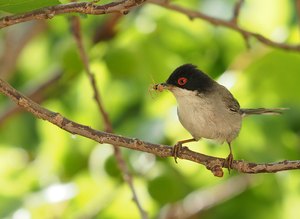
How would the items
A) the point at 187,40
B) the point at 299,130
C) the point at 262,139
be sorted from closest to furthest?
the point at 262,139 < the point at 187,40 < the point at 299,130

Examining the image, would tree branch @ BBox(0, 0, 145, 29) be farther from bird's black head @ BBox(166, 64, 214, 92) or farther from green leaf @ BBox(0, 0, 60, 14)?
bird's black head @ BBox(166, 64, 214, 92)

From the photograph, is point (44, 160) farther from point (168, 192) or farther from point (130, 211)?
point (168, 192)

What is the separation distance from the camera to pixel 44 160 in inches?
173

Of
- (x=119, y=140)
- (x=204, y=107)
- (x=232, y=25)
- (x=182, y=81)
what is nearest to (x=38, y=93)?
(x=182, y=81)

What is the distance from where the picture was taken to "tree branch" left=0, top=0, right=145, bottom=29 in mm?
2294

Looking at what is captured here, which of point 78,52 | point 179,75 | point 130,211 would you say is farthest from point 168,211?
point 78,52

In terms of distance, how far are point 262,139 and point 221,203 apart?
676 millimetres

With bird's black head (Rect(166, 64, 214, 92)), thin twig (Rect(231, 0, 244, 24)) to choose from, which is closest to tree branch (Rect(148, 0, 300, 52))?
thin twig (Rect(231, 0, 244, 24))

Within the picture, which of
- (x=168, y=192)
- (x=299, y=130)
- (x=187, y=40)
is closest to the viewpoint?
(x=168, y=192)

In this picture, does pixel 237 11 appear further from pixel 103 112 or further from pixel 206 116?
pixel 103 112

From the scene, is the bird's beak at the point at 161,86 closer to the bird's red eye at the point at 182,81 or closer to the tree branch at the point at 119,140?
the bird's red eye at the point at 182,81

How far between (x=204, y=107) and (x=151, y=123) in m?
0.34

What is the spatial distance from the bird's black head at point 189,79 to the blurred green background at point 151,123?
0.47ft

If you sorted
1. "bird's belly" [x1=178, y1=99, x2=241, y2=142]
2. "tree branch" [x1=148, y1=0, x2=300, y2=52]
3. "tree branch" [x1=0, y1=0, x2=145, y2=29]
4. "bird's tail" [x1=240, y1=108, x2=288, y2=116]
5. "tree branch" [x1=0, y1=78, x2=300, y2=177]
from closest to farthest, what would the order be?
"tree branch" [x1=0, y1=0, x2=145, y2=29] → "tree branch" [x1=0, y1=78, x2=300, y2=177] → "bird's belly" [x1=178, y1=99, x2=241, y2=142] → "tree branch" [x1=148, y1=0, x2=300, y2=52] → "bird's tail" [x1=240, y1=108, x2=288, y2=116]
